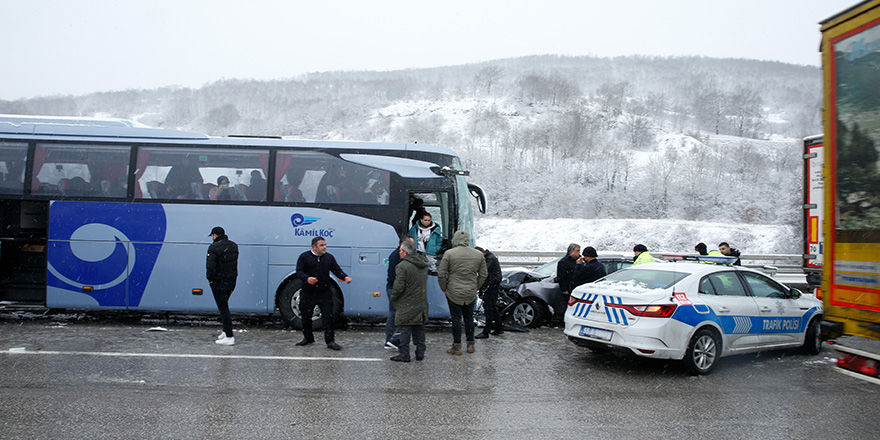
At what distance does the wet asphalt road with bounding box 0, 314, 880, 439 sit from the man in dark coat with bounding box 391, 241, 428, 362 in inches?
13.3

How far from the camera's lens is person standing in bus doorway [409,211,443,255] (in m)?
9.79

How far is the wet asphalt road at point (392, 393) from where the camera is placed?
16.9 ft

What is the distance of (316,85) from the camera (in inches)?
4808

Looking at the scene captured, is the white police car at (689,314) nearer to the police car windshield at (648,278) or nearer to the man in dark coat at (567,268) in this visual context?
the police car windshield at (648,278)

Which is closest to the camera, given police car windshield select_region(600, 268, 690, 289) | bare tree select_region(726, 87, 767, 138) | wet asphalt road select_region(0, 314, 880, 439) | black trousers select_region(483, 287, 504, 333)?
wet asphalt road select_region(0, 314, 880, 439)

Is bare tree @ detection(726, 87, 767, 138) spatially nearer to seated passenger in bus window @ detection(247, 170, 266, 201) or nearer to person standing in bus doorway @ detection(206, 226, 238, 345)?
seated passenger in bus window @ detection(247, 170, 266, 201)

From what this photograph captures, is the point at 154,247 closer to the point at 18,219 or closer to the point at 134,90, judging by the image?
the point at 18,219

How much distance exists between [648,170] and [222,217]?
191 ft

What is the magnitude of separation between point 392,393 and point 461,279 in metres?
2.51

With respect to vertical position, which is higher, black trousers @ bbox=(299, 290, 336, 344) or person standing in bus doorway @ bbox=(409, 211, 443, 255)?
person standing in bus doorway @ bbox=(409, 211, 443, 255)

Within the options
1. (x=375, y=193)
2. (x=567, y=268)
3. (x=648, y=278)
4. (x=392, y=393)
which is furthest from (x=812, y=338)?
(x=375, y=193)

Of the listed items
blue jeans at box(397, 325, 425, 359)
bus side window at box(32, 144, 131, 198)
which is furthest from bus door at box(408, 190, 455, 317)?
bus side window at box(32, 144, 131, 198)

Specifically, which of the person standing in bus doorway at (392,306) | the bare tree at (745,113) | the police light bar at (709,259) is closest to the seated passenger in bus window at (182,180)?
the person standing in bus doorway at (392,306)

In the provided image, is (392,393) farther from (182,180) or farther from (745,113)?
(745,113)
